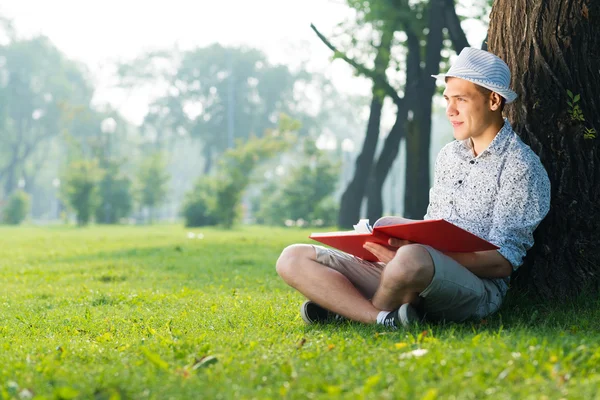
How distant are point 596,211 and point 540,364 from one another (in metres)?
2.34

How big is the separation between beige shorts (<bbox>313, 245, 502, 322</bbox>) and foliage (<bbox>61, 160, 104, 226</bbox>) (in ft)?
99.5

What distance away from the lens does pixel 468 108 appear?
5.20 m

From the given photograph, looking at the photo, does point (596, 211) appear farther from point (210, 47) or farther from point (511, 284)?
point (210, 47)

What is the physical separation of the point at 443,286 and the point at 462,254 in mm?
292

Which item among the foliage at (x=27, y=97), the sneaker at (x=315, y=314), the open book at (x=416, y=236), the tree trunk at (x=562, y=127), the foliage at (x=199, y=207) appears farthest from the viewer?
the foliage at (x=27, y=97)

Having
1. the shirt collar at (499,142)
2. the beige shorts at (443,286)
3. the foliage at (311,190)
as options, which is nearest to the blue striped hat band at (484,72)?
the shirt collar at (499,142)

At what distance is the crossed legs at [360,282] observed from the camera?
4.75 meters

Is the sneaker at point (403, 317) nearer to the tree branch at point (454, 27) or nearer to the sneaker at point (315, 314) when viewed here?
the sneaker at point (315, 314)

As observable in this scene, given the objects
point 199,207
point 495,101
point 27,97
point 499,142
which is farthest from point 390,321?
point 27,97

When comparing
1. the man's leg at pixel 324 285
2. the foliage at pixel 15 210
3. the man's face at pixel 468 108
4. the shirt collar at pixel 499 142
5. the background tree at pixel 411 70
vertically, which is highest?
the background tree at pixel 411 70

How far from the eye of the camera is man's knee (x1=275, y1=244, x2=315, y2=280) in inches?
212

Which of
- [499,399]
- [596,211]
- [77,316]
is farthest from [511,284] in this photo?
[77,316]

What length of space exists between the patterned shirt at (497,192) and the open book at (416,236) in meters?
0.23

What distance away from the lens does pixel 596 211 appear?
5.79 metres
